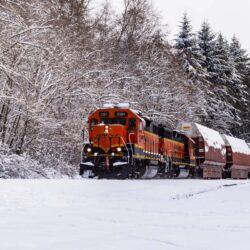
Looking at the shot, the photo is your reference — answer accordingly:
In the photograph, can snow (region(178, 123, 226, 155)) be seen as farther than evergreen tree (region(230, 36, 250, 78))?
No

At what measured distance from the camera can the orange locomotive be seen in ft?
68.3

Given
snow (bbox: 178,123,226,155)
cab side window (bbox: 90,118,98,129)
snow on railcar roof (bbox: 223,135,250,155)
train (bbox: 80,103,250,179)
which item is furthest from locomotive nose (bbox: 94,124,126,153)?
snow on railcar roof (bbox: 223,135,250,155)

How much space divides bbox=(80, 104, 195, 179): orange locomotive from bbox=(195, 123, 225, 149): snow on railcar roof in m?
8.18

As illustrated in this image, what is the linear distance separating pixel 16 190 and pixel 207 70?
173 ft

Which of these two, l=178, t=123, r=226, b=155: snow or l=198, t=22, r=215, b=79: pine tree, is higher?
→ l=198, t=22, r=215, b=79: pine tree

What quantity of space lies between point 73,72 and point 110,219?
1739 cm

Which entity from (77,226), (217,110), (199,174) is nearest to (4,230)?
(77,226)

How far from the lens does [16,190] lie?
37.6ft

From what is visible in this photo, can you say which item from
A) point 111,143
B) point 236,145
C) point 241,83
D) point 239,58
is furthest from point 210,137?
point 239,58

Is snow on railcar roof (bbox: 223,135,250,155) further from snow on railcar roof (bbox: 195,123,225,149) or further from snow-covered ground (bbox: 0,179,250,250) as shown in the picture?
snow-covered ground (bbox: 0,179,250,250)

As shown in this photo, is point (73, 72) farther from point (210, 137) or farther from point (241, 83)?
point (241, 83)

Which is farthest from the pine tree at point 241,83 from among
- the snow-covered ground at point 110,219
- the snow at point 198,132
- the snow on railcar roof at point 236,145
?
the snow-covered ground at point 110,219

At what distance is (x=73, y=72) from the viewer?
974 inches

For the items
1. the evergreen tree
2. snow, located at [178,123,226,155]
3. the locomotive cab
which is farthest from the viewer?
the evergreen tree
